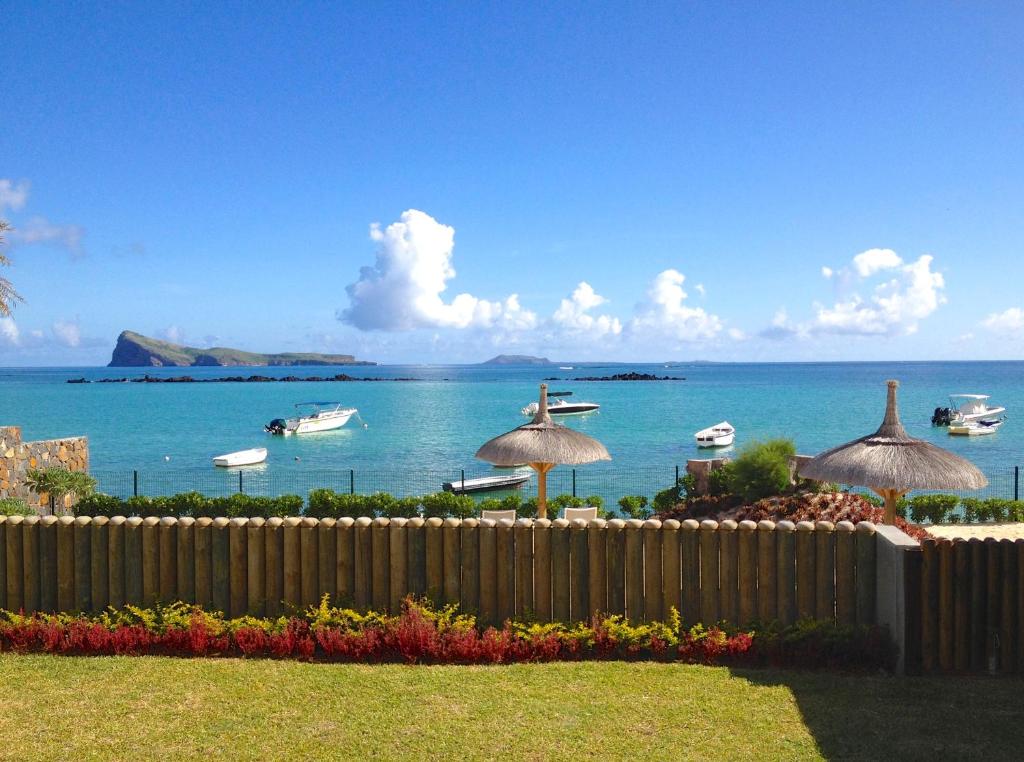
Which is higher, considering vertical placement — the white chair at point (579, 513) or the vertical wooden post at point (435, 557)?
the vertical wooden post at point (435, 557)

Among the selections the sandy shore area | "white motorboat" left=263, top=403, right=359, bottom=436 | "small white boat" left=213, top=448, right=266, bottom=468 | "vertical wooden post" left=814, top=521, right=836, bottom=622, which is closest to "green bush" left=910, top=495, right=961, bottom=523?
the sandy shore area

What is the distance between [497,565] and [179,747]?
3.05 metres

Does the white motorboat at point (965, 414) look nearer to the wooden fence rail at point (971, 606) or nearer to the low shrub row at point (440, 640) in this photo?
the wooden fence rail at point (971, 606)

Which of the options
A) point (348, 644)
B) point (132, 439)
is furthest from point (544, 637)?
point (132, 439)

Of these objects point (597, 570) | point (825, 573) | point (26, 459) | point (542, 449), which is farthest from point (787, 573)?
point (26, 459)

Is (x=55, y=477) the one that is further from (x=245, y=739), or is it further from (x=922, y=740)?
(x=922, y=740)

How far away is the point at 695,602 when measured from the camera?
7102 millimetres

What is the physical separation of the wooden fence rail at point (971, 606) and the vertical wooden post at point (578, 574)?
2.76 meters

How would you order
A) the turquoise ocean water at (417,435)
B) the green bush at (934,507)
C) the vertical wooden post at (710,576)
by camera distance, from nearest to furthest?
the vertical wooden post at (710,576)
the green bush at (934,507)
the turquoise ocean water at (417,435)

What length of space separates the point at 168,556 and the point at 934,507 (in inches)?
667

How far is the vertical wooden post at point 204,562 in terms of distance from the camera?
24.3 ft

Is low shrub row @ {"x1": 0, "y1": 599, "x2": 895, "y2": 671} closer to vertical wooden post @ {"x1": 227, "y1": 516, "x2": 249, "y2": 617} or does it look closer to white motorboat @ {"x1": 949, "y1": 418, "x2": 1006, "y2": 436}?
vertical wooden post @ {"x1": 227, "y1": 516, "x2": 249, "y2": 617}

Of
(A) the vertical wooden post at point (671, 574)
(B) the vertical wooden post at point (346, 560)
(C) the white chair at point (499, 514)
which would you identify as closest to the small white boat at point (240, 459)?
(C) the white chair at point (499, 514)

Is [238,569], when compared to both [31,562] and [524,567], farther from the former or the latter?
[524,567]
